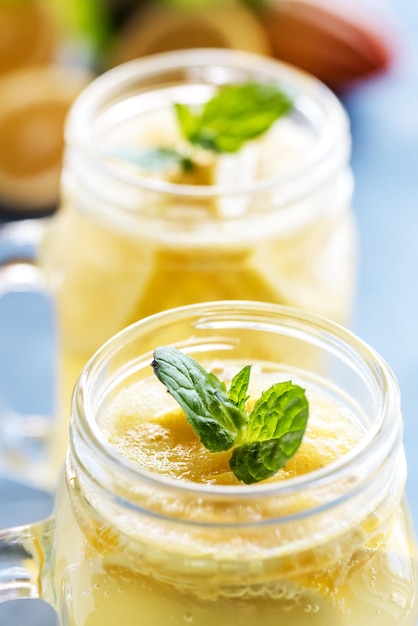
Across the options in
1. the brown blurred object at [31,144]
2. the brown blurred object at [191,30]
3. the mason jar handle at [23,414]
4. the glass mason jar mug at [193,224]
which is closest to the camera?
the glass mason jar mug at [193,224]

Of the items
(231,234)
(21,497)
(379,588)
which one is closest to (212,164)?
(231,234)

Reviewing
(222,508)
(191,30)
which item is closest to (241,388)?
(222,508)

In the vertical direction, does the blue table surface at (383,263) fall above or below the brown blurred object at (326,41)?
below

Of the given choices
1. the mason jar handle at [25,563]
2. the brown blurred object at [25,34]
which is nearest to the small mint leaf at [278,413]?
the mason jar handle at [25,563]

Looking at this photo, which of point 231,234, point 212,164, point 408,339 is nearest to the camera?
point 231,234

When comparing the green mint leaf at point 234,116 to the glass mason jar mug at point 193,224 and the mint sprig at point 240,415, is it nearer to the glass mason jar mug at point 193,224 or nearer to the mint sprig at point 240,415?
the glass mason jar mug at point 193,224

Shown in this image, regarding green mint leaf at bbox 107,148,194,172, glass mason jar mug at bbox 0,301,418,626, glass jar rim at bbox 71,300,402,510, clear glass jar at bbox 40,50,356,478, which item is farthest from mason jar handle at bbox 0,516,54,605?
green mint leaf at bbox 107,148,194,172

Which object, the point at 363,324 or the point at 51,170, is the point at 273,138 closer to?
the point at 363,324

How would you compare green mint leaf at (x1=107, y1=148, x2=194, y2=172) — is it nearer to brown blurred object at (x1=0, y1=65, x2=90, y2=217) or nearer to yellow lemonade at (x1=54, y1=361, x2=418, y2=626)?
yellow lemonade at (x1=54, y1=361, x2=418, y2=626)
